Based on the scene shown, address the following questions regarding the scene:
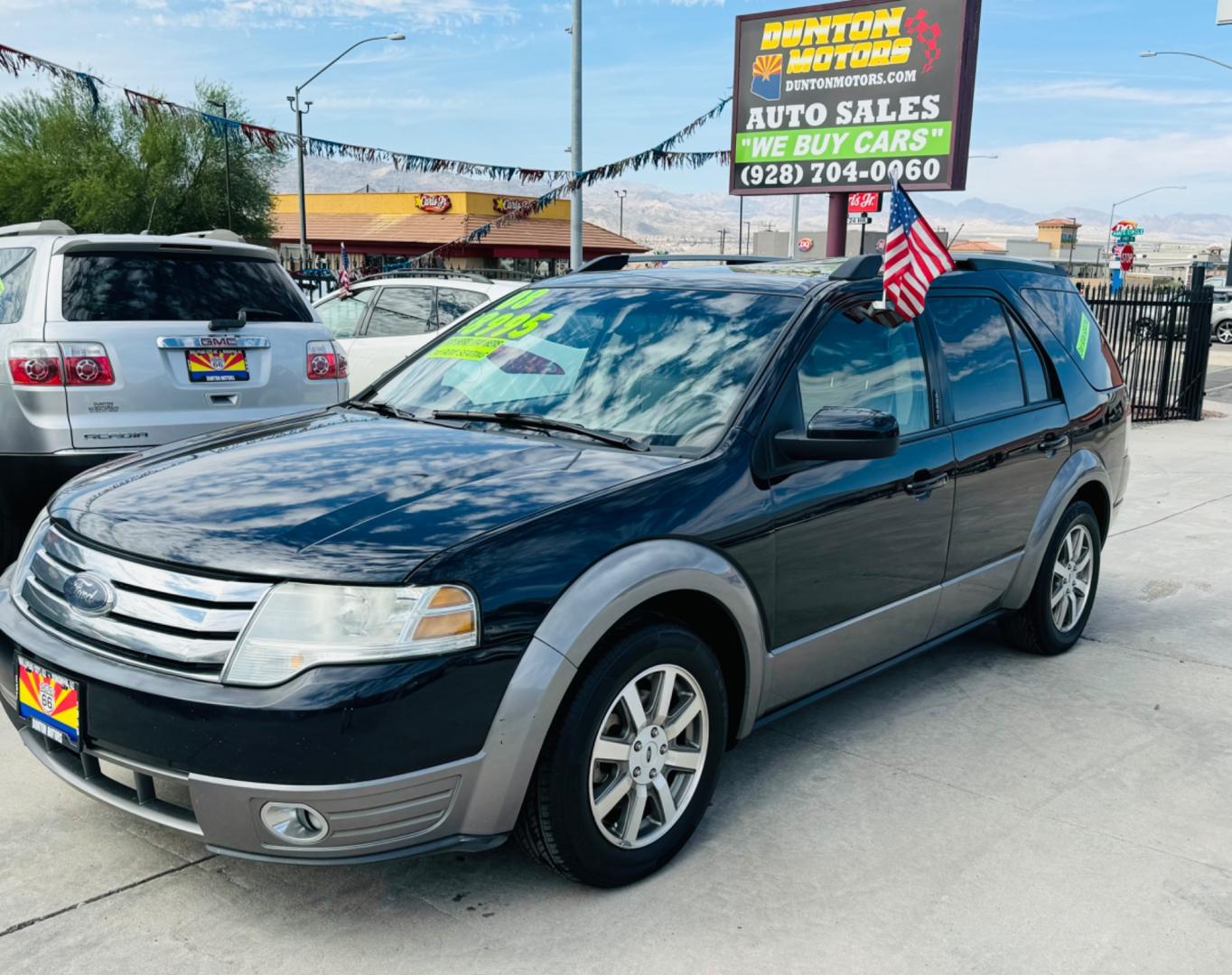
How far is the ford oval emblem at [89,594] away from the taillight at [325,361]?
349cm

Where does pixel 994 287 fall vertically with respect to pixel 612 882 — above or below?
above

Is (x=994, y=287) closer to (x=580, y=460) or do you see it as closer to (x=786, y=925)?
(x=580, y=460)

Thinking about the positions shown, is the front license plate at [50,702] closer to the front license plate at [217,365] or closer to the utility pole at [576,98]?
the front license plate at [217,365]

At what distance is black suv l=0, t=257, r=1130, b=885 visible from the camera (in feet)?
8.66

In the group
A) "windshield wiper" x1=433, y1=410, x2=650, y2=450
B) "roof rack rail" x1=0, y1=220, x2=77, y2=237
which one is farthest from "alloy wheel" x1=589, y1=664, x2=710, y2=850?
"roof rack rail" x1=0, y1=220, x2=77, y2=237

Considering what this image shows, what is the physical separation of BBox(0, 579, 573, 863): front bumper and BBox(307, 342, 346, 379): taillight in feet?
11.9

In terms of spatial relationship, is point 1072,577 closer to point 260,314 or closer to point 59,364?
point 260,314

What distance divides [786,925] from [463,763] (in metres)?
0.98

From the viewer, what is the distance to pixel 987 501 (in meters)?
4.46

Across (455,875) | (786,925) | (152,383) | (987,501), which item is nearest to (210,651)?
(455,875)

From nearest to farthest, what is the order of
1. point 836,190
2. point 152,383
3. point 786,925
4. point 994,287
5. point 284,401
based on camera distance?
point 786,925, point 994,287, point 152,383, point 284,401, point 836,190

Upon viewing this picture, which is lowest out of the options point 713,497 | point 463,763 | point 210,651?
point 463,763

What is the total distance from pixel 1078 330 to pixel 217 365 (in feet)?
13.7

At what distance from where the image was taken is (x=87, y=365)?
546 centimetres
